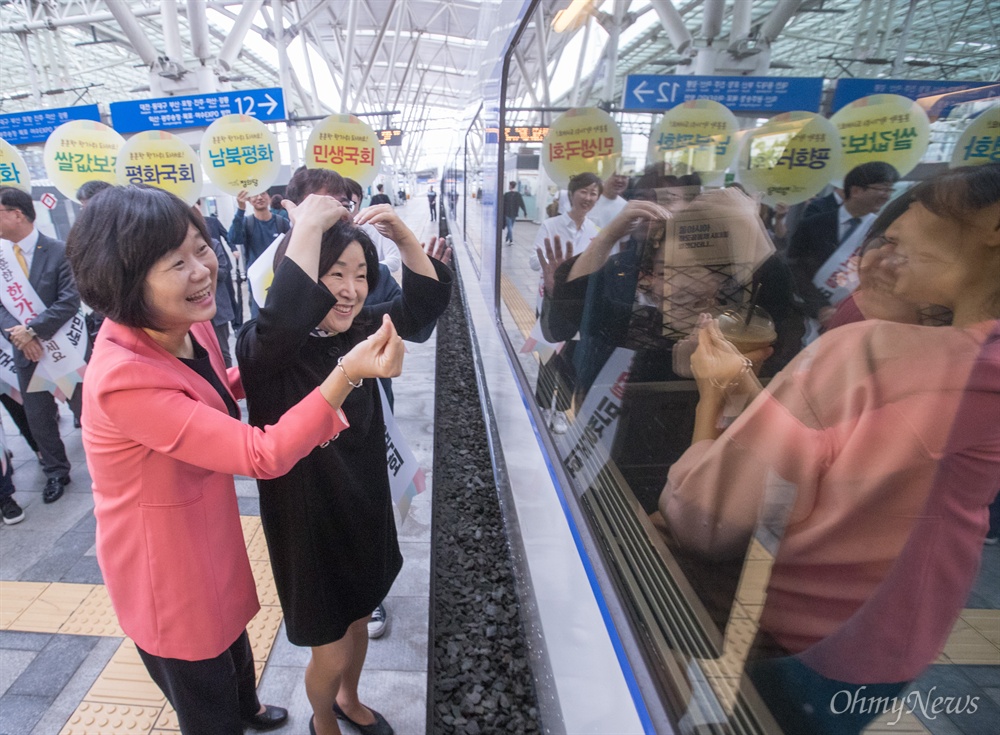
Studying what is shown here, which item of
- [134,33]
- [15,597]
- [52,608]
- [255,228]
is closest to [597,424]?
[52,608]

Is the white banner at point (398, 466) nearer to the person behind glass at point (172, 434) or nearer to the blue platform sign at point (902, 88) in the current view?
the person behind glass at point (172, 434)

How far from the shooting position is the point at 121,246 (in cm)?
94

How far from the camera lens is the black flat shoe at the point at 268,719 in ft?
5.49

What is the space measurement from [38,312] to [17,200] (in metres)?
0.58

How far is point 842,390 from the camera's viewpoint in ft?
2.45

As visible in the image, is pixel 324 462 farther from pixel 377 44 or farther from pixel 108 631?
pixel 377 44

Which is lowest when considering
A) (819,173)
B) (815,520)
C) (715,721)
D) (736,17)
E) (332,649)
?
(332,649)

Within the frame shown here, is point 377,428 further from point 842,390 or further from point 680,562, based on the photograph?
point 842,390

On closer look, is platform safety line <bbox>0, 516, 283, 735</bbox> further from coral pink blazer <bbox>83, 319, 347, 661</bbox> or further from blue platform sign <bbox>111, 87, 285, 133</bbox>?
blue platform sign <bbox>111, 87, 285, 133</bbox>

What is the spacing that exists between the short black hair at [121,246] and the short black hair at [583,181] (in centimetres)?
219

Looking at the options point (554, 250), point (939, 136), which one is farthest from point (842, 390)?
point (554, 250)

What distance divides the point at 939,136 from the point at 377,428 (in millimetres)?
1876

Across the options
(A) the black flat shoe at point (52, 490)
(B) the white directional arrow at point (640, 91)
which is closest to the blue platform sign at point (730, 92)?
(B) the white directional arrow at point (640, 91)

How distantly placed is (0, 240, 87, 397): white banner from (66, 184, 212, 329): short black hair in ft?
8.22
